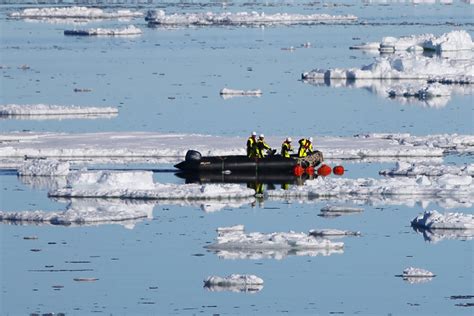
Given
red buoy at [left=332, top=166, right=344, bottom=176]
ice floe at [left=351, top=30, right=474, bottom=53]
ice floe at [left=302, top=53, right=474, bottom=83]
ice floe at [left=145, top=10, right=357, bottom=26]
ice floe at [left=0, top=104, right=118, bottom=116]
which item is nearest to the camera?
red buoy at [left=332, top=166, right=344, bottom=176]

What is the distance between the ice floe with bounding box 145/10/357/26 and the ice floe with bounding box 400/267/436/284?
57246 millimetres

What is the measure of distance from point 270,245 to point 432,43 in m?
37.5

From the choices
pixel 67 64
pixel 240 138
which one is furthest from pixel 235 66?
pixel 240 138

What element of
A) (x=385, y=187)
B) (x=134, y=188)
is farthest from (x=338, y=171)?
(x=134, y=188)

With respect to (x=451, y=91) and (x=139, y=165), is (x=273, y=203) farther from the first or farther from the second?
(x=451, y=91)

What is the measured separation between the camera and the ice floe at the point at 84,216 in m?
20.7

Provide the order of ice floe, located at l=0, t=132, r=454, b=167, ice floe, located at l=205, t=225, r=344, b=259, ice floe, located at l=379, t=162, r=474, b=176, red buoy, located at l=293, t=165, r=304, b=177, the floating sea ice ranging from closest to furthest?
ice floe, located at l=205, t=225, r=344, b=259, the floating sea ice, ice floe, located at l=379, t=162, r=474, b=176, red buoy, located at l=293, t=165, r=304, b=177, ice floe, located at l=0, t=132, r=454, b=167

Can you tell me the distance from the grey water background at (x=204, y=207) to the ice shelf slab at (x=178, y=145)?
130cm

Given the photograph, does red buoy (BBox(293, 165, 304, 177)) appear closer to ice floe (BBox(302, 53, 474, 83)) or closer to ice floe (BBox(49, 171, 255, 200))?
ice floe (BBox(49, 171, 255, 200))

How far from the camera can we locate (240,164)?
25.2 meters

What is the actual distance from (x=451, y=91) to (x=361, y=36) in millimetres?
24872

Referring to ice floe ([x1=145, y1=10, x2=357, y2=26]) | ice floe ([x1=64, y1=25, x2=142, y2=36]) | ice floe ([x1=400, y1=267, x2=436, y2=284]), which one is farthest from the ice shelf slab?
ice floe ([x1=145, y1=10, x2=357, y2=26])

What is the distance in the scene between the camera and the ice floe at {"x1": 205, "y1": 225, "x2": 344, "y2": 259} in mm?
18562

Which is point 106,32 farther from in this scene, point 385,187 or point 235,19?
point 385,187
